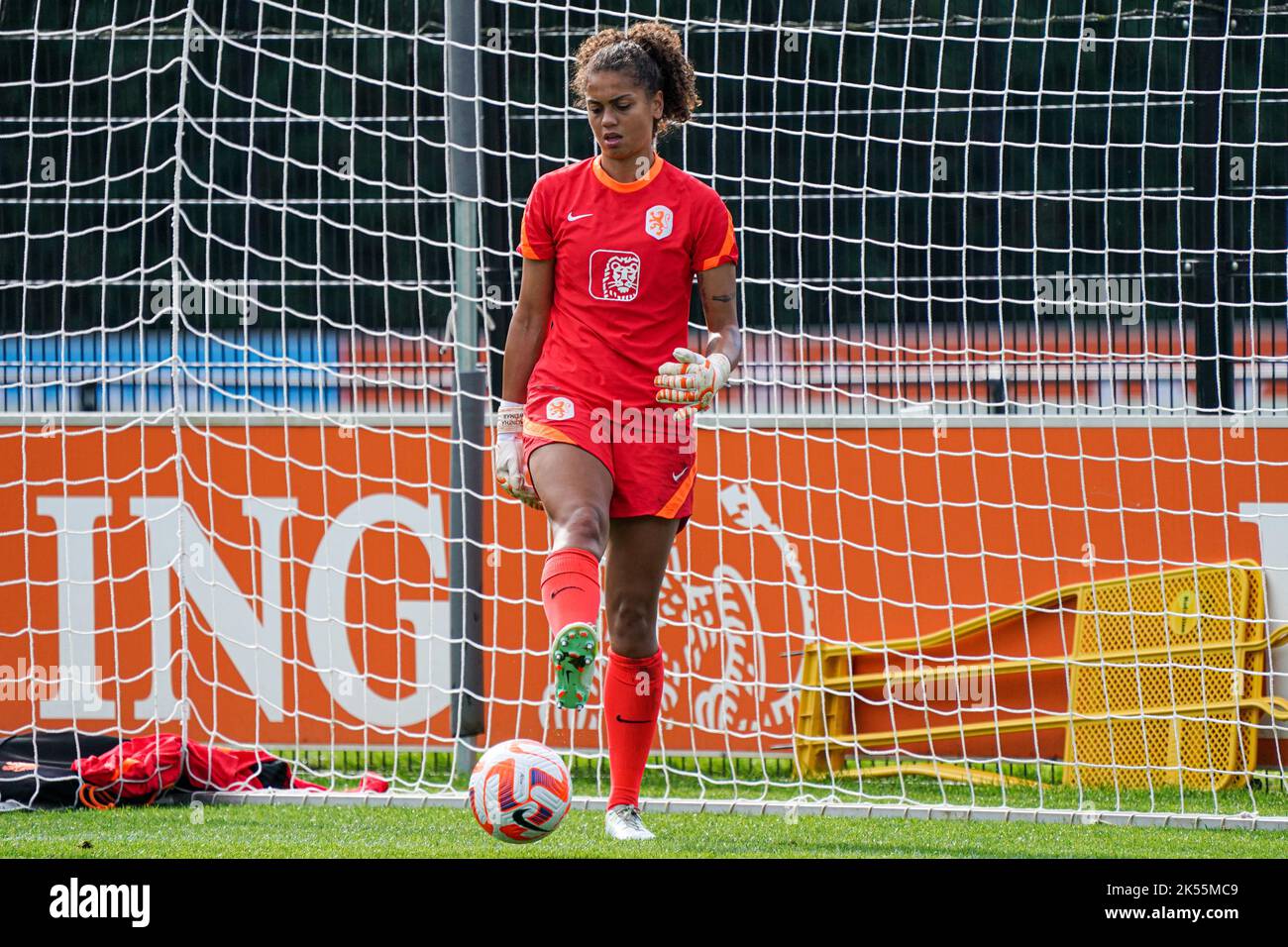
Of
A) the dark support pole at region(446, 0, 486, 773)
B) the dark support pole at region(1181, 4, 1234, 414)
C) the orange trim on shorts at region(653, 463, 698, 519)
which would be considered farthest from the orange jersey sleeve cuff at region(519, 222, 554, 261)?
the dark support pole at region(1181, 4, 1234, 414)

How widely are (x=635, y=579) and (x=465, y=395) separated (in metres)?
1.98

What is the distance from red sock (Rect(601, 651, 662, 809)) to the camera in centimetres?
444

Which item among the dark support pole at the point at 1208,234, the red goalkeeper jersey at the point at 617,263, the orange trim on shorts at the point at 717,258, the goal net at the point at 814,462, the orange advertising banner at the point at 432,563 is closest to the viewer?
the red goalkeeper jersey at the point at 617,263

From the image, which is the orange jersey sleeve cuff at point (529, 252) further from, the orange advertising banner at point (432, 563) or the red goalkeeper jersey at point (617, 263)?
the orange advertising banner at point (432, 563)

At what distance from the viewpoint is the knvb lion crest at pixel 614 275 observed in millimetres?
4227

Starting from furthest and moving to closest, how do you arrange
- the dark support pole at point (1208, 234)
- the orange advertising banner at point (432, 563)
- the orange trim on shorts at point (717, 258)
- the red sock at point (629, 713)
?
the orange advertising banner at point (432, 563), the dark support pole at point (1208, 234), the red sock at point (629, 713), the orange trim on shorts at point (717, 258)

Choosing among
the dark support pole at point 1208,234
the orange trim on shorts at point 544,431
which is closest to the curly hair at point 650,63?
the orange trim on shorts at point 544,431

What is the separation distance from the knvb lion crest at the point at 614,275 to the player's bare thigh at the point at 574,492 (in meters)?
0.43

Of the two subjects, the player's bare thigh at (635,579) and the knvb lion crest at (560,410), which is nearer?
the knvb lion crest at (560,410)

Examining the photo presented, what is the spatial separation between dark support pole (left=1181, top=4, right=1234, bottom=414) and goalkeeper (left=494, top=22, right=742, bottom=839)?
2692 mm

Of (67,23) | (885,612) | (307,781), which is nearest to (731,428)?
(885,612)

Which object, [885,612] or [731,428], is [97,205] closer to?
[731,428]

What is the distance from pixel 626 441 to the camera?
4.18m

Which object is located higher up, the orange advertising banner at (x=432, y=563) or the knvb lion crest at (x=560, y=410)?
the knvb lion crest at (x=560, y=410)
